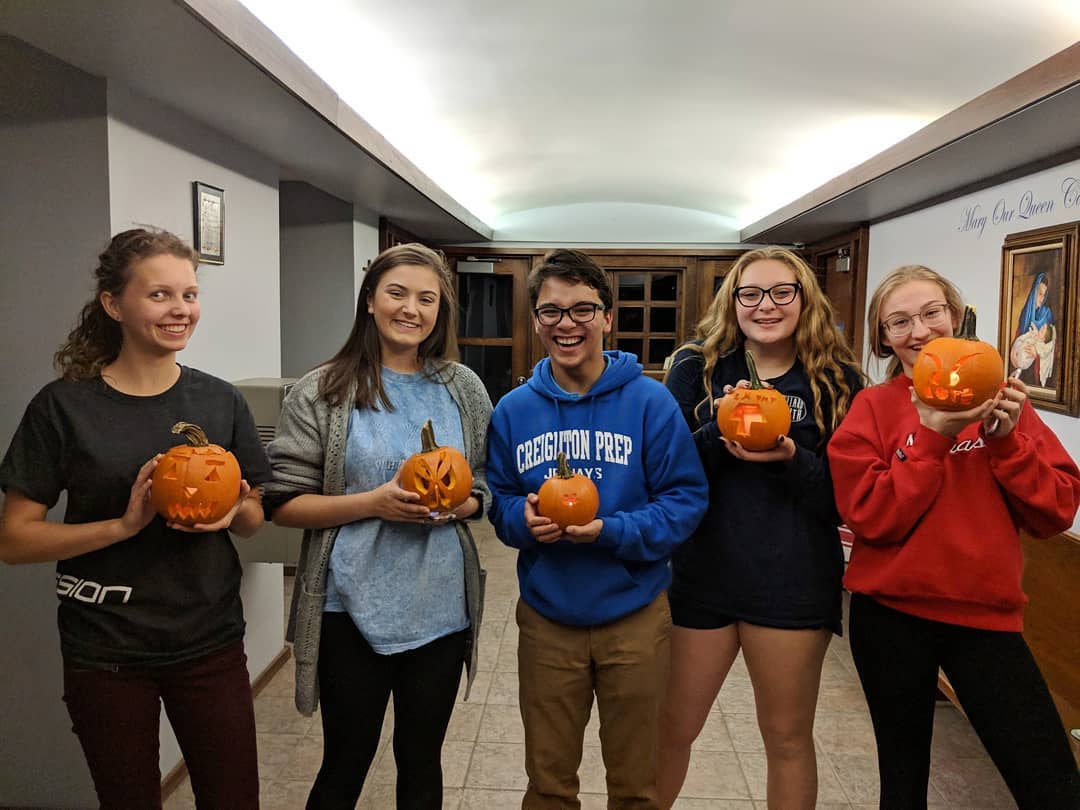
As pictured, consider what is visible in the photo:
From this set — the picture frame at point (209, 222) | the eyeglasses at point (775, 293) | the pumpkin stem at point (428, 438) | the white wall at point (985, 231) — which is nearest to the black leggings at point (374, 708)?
the pumpkin stem at point (428, 438)

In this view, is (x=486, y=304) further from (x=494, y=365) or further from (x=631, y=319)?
(x=631, y=319)

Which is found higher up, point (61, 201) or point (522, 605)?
point (61, 201)

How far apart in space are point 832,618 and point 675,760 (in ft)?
1.64

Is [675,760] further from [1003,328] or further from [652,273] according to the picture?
[652,273]

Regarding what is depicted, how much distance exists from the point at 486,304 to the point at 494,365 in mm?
598

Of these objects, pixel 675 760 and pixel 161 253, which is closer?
pixel 161 253

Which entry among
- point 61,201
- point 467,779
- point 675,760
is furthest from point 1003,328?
point 61,201

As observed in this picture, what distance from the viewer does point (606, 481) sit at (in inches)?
64.5

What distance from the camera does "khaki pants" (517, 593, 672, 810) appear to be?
5.29ft

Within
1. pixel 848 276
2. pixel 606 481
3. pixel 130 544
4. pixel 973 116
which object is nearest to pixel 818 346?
pixel 606 481

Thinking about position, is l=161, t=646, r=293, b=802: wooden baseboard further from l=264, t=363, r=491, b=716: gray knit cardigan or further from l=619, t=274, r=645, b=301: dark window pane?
l=619, t=274, r=645, b=301: dark window pane

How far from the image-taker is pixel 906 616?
4.97ft

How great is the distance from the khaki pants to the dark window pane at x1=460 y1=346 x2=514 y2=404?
584cm

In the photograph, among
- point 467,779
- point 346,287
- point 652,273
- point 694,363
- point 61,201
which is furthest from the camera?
point 652,273
